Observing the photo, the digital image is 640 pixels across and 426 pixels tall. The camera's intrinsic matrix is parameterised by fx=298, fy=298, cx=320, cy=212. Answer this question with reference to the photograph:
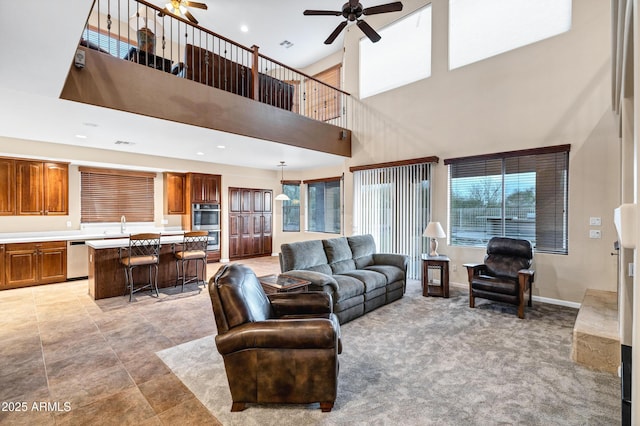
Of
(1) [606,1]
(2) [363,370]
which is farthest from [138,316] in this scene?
(1) [606,1]

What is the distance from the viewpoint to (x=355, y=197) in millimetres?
6824

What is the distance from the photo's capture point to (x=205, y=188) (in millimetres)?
7809

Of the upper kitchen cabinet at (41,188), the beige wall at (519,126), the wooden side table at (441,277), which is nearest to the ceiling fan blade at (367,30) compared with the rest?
the beige wall at (519,126)

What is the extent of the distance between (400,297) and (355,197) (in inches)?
109

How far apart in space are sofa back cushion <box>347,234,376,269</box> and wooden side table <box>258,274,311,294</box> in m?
1.75

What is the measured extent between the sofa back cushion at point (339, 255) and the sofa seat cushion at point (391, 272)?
0.34 meters

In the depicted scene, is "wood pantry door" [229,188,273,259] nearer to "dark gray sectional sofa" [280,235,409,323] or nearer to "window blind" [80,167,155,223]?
"window blind" [80,167,155,223]

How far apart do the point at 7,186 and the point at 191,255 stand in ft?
12.0

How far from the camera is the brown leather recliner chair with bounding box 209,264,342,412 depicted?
195 centimetres

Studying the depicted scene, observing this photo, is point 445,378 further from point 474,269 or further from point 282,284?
point 474,269

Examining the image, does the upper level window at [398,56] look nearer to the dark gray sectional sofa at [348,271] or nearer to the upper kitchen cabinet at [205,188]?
the dark gray sectional sofa at [348,271]

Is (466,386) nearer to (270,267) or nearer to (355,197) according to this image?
(355,197)

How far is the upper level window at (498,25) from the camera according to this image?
4.43 meters

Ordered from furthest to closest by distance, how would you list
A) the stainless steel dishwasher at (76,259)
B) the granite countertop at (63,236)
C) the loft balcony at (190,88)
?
1. the stainless steel dishwasher at (76,259)
2. the granite countertop at (63,236)
3. the loft balcony at (190,88)
